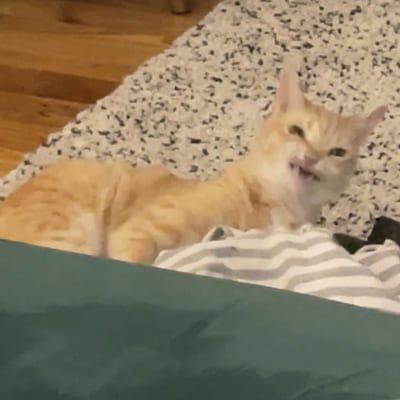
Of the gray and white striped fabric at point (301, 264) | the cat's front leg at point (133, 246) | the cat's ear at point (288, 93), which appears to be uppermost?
the cat's ear at point (288, 93)

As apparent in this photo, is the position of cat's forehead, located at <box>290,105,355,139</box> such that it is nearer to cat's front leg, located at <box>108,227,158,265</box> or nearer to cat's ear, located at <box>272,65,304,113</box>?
cat's ear, located at <box>272,65,304,113</box>

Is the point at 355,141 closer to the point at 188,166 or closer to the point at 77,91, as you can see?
the point at 188,166

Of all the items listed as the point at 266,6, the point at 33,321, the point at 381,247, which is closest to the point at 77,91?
the point at 266,6

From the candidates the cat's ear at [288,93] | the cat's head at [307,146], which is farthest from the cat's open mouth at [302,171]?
the cat's ear at [288,93]

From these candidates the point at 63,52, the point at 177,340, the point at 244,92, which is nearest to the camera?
the point at 177,340

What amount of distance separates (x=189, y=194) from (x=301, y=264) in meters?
0.34

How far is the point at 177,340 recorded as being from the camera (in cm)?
71

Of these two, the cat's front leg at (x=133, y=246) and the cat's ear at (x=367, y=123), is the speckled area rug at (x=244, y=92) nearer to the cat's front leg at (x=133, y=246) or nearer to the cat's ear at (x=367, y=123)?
the cat's ear at (x=367, y=123)

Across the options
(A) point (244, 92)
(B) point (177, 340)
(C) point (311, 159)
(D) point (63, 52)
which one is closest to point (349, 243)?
(C) point (311, 159)

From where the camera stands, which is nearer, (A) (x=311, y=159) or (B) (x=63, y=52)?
(A) (x=311, y=159)

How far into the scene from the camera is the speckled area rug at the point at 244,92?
1683mm

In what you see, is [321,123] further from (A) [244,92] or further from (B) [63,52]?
(B) [63,52]

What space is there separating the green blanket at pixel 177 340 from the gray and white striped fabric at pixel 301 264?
242mm

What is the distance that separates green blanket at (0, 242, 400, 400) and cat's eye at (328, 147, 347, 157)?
2.19 ft
